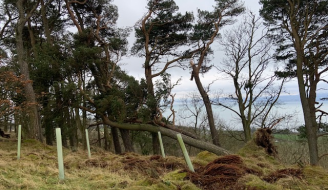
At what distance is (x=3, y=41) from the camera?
13695 mm

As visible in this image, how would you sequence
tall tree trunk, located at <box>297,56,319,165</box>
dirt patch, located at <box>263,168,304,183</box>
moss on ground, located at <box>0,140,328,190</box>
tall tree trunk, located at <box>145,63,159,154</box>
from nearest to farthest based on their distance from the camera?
moss on ground, located at <box>0,140,328,190</box> < dirt patch, located at <box>263,168,304,183</box> < tall tree trunk, located at <box>297,56,319,165</box> < tall tree trunk, located at <box>145,63,159,154</box>

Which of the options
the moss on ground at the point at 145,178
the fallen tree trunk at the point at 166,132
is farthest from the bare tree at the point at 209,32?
the moss on ground at the point at 145,178

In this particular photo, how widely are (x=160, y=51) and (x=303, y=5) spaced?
7060 mm

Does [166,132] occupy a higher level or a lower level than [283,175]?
higher

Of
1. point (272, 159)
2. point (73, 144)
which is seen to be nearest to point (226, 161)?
point (272, 159)

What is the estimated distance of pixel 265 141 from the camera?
6789 mm

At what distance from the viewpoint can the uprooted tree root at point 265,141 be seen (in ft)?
22.0

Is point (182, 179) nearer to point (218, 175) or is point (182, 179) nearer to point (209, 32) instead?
point (218, 175)

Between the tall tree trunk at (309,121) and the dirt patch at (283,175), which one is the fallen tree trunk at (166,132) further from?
the dirt patch at (283,175)

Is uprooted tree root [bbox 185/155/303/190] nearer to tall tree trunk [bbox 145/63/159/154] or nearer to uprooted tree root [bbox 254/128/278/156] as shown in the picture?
uprooted tree root [bbox 254/128/278/156]

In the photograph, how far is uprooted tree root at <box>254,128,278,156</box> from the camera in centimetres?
670

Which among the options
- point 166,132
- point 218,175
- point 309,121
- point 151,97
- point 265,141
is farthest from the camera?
point 166,132

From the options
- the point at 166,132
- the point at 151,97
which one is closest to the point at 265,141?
the point at 166,132

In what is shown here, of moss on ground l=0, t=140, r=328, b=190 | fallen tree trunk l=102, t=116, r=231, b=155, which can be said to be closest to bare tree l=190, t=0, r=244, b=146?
fallen tree trunk l=102, t=116, r=231, b=155
